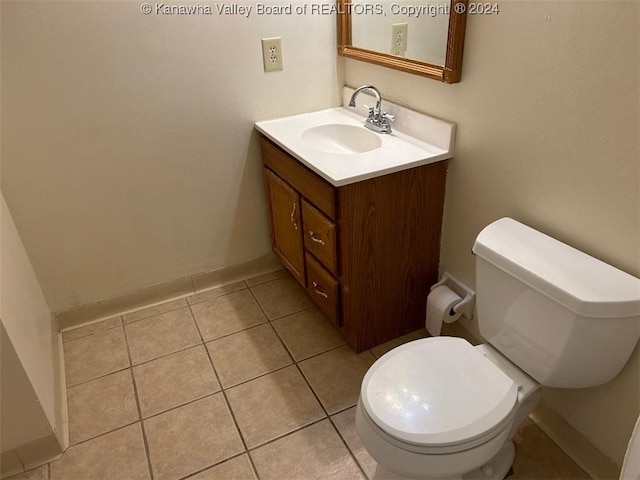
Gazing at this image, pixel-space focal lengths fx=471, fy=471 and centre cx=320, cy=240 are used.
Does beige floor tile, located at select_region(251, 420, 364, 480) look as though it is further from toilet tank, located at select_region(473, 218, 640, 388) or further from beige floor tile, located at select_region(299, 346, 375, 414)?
toilet tank, located at select_region(473, 218, 640, 388)

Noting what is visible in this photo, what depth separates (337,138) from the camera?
1.97 m

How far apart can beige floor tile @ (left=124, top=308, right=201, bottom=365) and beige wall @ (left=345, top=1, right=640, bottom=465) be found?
1.23 metres

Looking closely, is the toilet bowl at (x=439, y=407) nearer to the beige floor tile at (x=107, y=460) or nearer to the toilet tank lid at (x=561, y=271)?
the toilet tank lid at (x=561, y=271)

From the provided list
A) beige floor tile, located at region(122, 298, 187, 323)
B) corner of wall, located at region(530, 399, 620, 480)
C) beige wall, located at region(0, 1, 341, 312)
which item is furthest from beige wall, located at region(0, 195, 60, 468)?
corner of wall, located at region(530, 399, 620, 480)

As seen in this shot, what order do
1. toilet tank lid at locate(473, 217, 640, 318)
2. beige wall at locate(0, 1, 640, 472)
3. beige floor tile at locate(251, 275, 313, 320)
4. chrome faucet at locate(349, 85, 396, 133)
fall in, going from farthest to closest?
beige floor tile at locate(251, 275, 313, 320)
chrome faucet at locate(349, 85, 396, 133)
beige wall at locate(0, 1, 640, 472)
toilet tank lid at locate(473, 217, 640, 318)

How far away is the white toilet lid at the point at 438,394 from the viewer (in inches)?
43.2

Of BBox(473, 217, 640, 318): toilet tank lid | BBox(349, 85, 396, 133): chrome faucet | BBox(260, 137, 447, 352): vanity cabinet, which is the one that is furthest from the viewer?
BBox(349, 85, 396, 133): chrome faucet

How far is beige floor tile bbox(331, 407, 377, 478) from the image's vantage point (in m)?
1.44

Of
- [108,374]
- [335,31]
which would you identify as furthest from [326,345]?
[335,31]

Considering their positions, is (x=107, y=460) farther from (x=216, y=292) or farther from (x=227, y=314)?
(x=216, y=292)

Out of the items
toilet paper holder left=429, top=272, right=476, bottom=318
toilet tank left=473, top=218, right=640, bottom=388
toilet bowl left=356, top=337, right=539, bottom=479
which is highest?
toilet tank left=473, top=218, right=640, bottom=388

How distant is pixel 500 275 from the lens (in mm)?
1235

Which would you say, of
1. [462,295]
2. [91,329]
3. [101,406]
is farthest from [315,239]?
[91,329]

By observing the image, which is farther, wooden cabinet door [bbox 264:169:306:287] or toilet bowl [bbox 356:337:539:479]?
wooden cabinet door [bbox 264:169:306:287]
